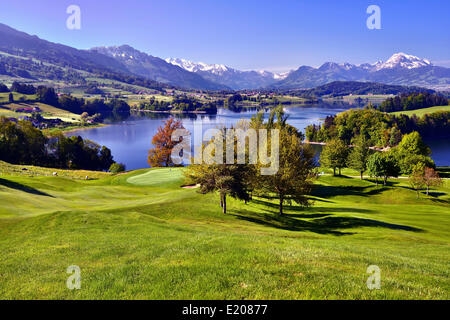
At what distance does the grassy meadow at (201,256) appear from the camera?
9562mm

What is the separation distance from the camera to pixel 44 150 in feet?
357

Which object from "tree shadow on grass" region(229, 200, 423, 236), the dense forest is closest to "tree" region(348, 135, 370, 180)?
"tree shadow on grass" region(229, 200, 423, 236)

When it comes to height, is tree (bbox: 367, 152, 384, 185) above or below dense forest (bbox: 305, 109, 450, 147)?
below

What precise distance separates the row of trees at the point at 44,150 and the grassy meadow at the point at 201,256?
90141mm

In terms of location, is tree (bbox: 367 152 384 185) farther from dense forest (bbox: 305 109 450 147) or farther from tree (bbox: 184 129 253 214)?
dense forest (bbox: 305 109 450 147)

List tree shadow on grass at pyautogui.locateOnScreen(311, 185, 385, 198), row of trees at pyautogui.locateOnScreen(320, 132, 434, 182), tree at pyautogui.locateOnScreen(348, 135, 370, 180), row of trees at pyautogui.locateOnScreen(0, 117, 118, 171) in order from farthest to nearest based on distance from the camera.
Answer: row of trees at pyautogui.locateOnScreen(0, 117, 118, 171) → tree at pyautogui.locateOnScreen(348, 135, 370, 180) → row of trees at pyautogui.locateOnScreen(320, 132, 434, 182) → tree shadow on grass at pyautogui.locateOnScreen(311, 185, 385, 198)

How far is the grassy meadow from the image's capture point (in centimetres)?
956

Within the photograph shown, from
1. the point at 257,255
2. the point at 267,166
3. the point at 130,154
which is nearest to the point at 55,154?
the point at 130,154

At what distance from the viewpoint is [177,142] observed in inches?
3583

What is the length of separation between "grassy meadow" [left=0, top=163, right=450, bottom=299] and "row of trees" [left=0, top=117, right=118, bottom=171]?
90.1 meters

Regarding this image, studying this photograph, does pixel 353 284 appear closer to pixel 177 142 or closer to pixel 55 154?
pixel 177 142

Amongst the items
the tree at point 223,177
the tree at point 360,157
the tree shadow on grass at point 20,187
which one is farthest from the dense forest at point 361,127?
the tree shadow on grass at point 20,187

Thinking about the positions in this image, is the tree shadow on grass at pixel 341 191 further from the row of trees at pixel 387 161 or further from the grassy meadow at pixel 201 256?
the grassy meadow at pixel 201 256

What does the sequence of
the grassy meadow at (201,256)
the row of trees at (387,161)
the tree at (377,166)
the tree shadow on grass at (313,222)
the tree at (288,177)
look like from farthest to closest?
the tree at (377,166) → the row of trees at (387,161) → the tree at (288,177) → the tree shadow on grass at (313,222) → the grassy meadow at (201,256)
